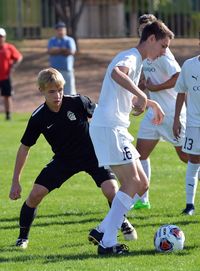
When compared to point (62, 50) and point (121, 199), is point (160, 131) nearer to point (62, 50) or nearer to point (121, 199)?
point (121, 199)

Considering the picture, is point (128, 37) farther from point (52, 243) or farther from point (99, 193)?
point (52, 243)

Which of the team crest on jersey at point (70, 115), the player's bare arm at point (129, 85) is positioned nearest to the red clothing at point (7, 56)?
the team crest on jersey at point (70, 115)

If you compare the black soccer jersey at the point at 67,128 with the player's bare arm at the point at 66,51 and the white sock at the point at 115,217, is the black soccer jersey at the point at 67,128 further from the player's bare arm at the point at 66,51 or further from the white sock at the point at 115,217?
the player's bare arm at the point at 66,51

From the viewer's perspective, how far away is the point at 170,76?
1041 cm

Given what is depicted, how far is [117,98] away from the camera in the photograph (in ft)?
25.9

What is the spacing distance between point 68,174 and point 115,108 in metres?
1.08

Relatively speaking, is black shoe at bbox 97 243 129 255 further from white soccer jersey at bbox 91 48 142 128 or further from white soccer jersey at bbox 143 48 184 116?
white soccer jersey at bbox 143 48 184 116

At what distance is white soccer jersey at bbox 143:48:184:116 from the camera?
34.2ft

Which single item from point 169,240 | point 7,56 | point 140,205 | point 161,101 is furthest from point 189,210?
point 7,56

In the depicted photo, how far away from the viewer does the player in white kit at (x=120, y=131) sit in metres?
7.87

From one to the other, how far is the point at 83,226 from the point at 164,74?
2027 millimetres

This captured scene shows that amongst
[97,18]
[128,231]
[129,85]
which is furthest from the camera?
[97,18]

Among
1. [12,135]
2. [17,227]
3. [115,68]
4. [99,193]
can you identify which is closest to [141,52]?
[115,68]

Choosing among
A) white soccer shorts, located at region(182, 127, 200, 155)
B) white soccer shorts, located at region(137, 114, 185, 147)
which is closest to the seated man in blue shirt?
white soccer shorts, located at region(137, 114, 185, 147)
